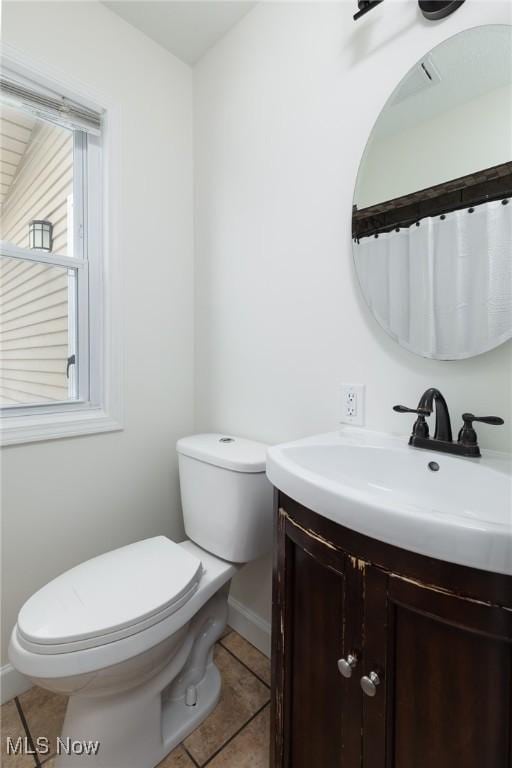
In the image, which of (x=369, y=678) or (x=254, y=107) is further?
(x=254, y=107)

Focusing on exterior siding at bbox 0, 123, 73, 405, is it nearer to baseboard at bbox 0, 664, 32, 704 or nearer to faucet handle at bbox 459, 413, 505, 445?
baseboard at bbox 0, 664, 32, 704

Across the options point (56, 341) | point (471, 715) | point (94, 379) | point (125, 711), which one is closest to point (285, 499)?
point (471, 715)

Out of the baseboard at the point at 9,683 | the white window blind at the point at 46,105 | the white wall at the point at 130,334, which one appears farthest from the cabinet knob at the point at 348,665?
the white window blind at the point at 46,105

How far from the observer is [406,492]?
2.75 feet

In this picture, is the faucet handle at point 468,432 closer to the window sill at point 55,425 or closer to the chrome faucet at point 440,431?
the chrome faucet at point 440,431

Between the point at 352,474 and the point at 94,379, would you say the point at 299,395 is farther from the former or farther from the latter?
the point at 94,379

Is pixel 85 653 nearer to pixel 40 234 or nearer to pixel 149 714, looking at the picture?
pixel 149 714

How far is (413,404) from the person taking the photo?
38.5 inches

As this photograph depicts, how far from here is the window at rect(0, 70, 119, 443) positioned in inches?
51.0

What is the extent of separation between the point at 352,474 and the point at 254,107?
140cm

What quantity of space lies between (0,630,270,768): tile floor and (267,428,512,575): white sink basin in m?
0.89

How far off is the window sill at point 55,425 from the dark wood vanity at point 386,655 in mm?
905

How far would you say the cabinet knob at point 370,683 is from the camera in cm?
59


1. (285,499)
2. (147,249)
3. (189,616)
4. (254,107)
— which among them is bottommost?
(189,616)
